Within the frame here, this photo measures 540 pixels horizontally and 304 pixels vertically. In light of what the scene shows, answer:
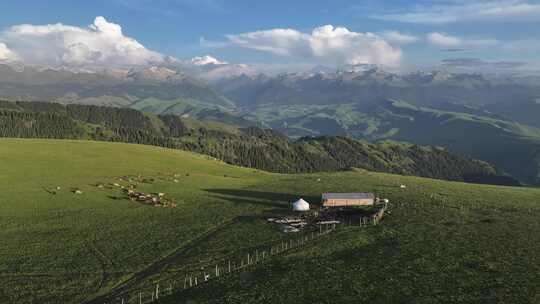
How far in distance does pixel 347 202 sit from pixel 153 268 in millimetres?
47584

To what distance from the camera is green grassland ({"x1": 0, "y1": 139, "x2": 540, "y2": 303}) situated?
43.2m

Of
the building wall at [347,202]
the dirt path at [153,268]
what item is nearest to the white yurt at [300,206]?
the building wall at [347,202]

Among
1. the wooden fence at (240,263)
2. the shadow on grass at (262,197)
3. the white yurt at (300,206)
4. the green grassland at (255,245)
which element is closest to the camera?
the green grassland at (255,245)

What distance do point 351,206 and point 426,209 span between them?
15671mm

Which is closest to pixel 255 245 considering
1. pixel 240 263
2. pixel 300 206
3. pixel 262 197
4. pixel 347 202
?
pixel 240 263

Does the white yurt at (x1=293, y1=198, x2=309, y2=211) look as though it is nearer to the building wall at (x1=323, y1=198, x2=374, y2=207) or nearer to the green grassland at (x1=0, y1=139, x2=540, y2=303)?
the green grassland at (x1=0, y1=139, x2=540, y2=303)

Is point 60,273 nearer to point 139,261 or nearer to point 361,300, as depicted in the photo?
point 139,261

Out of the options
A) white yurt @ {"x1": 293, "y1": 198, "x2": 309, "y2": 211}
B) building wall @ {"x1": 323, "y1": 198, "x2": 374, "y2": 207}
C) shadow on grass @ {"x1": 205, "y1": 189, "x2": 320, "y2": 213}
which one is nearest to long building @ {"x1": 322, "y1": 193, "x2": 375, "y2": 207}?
building wall @ {"x1": 323, "y1": 198, "x2": 374, "y2": 207}

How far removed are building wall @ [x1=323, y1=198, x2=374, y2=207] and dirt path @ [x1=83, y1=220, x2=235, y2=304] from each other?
91.3 ft

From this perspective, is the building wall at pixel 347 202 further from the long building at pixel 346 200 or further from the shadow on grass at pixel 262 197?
the shadow on grass at pixel 262 197

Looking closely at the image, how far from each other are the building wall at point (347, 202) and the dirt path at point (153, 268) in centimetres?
2783

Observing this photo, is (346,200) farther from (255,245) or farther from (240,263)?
(240,263)

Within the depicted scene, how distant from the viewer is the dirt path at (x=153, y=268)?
4684 centimetres

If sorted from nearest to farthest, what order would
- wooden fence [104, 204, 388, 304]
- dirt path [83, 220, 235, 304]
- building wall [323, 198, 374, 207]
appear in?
wooden fence [104, 204, 388, 304] < dirt path [83, 220, 235, 304] < building wall [323, 198, 374, 207]
